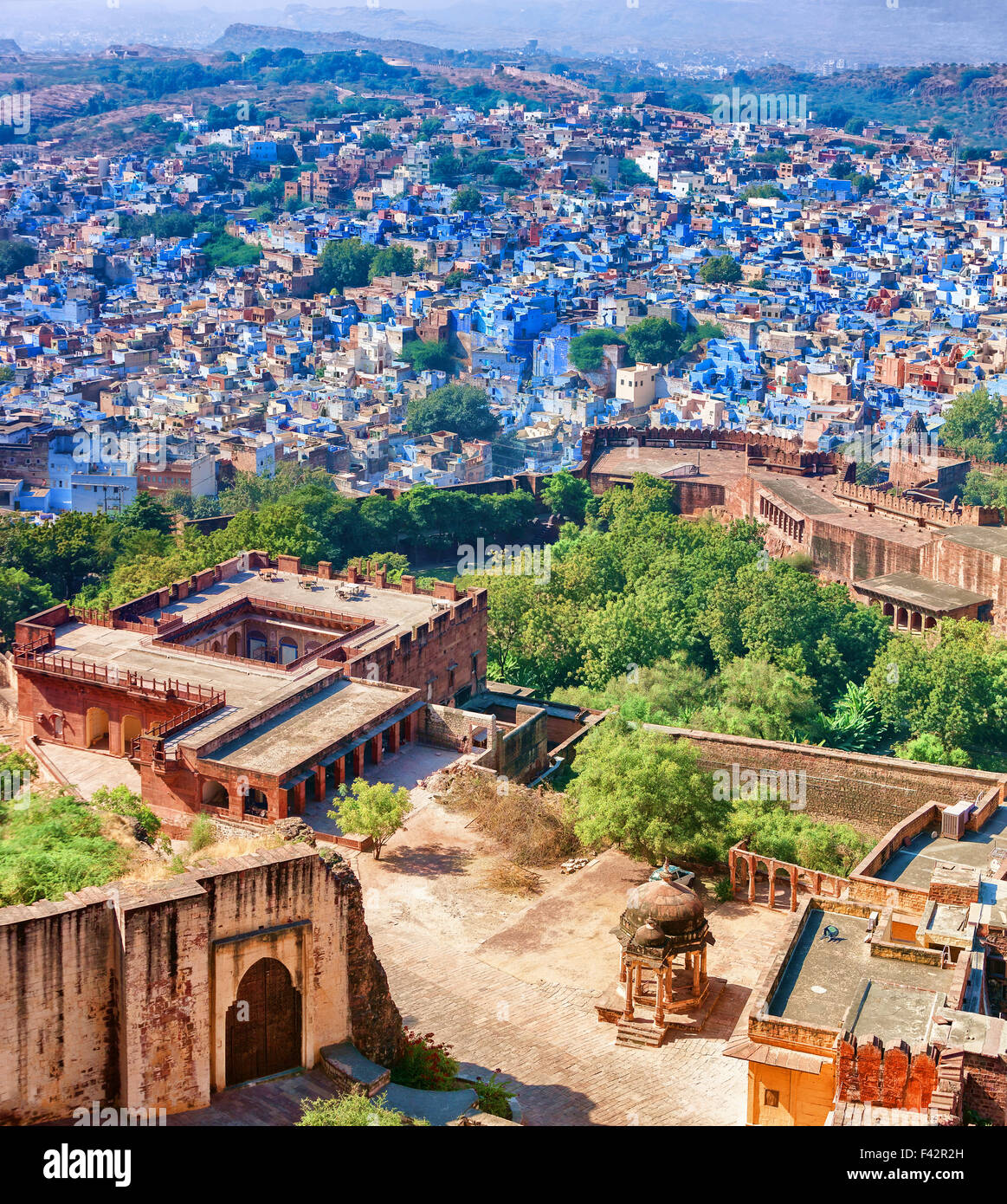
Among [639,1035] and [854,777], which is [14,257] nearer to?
[854,777]

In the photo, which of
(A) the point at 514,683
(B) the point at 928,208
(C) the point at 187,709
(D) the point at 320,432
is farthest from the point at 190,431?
(B) the point at 928,208

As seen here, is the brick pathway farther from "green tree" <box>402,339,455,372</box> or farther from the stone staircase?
"green tree" <box>402,339,455,372</box>

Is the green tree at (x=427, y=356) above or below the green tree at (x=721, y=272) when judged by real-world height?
below

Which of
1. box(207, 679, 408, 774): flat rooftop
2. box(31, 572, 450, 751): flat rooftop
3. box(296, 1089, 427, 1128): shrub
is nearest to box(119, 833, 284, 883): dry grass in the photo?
box(296, 1089, 427, 1128): shrub

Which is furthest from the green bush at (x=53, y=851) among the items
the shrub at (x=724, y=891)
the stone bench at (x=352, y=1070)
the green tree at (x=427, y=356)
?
the green tree at (x=427, y=356)

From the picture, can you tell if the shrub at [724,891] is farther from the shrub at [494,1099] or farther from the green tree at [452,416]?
the green tree at [452,416]

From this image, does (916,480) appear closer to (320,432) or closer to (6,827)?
(320,432)
